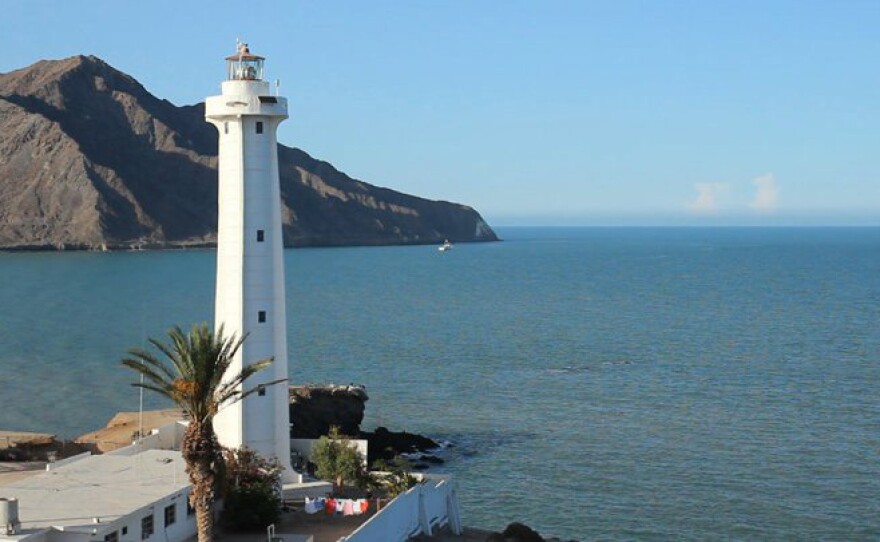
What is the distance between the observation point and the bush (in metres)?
23.3

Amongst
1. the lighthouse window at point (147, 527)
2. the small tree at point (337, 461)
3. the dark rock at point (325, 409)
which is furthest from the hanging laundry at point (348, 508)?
the dark rock at point (325, 409)

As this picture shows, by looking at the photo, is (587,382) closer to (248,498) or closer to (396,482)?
(396,482)

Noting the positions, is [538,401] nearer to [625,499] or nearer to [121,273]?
[625,499]

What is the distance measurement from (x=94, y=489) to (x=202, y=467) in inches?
89.2

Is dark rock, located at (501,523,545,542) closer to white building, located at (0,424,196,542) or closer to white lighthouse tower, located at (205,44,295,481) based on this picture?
white lighthouse tower, located at (205,44,295,481)

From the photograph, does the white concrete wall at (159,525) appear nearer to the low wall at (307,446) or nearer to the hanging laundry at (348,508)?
the hanging laundry at (348,508)

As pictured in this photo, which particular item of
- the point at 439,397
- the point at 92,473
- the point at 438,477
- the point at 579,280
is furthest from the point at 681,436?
the point at 579,280

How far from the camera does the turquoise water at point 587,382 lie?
35.8 metres

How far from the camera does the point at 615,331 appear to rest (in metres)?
81.9

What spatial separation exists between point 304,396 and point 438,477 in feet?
46.3

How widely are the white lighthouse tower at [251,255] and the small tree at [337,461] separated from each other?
43.6 inches

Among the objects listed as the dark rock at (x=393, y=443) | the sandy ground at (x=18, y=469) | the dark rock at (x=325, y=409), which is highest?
the sandy ground at (x=18, y=469)

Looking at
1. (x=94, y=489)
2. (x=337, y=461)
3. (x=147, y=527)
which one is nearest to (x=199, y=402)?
(x=147, y=527)

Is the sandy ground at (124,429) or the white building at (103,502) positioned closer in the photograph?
the white building at (103,502)
